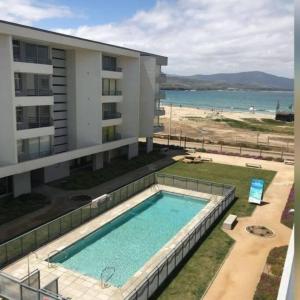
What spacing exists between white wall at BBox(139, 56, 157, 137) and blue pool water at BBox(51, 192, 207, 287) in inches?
776

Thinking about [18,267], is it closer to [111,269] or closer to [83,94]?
[111,269]

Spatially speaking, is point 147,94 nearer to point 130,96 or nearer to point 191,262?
point 130,96

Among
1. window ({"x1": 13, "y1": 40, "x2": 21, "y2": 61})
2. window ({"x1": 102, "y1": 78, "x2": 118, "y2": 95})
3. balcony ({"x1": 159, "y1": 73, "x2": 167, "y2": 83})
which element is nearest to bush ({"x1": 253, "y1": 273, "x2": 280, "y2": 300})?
window ({"x1": 13, "y1": 40, "x2": 21, "y2": 61})

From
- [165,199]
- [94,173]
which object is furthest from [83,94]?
[165,199]

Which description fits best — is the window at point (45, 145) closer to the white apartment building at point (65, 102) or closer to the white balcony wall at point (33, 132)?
the white apartment building at point (65, 102)

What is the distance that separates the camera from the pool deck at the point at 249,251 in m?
20.8

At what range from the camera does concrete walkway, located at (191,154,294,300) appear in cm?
2080

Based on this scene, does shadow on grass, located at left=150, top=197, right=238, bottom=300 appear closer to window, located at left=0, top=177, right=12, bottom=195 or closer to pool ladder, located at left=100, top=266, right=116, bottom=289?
pool ladder, located at left=100, top=266, right=116, bottom=289

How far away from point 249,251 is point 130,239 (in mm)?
8983

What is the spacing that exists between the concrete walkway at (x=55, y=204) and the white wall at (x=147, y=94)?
9.08 meters

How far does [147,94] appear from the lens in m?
54.2

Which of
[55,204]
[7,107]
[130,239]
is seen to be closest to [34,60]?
[7,107]

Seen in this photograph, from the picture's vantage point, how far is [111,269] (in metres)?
23.0

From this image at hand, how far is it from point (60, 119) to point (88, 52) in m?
8.62
